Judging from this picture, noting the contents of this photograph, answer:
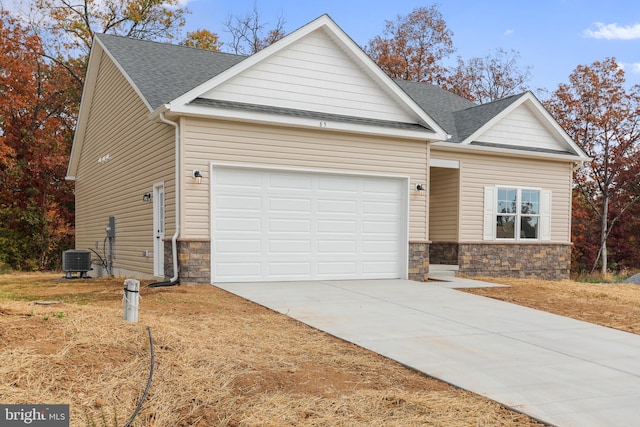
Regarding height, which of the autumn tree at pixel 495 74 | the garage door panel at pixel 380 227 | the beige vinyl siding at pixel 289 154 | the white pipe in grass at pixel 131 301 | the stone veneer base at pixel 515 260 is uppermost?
the autumn tree at pixel 495 74

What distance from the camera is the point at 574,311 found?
28.2 ft

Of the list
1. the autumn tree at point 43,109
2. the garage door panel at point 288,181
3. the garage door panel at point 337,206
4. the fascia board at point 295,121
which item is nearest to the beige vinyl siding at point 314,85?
the fascia board at point 295,121

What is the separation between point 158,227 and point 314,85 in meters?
4.42

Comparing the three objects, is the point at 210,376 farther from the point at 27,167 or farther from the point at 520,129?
the point at 27,167

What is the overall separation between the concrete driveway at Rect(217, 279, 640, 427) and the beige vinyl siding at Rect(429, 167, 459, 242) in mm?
4865

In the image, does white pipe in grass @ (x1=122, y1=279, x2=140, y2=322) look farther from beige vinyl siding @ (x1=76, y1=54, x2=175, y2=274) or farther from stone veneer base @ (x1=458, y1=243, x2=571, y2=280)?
stone veneer base @ (x1=458, y1=243, x2=571, y2=280)

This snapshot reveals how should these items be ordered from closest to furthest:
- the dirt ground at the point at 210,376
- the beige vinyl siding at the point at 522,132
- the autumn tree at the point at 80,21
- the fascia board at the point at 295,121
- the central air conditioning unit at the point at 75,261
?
the dirt ground at the point at 210,376, the fascia board at the point at 295,121, the central air conditioning unit at the point at 75,261, the beige vinyl siding at the point at 522,132, the autumn tree at the point at 80,21

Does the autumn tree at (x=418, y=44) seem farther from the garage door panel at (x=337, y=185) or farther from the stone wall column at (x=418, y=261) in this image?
the garage door panel at (x=337, y=185)

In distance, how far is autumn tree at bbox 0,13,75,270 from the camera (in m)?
19.4

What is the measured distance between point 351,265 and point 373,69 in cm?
420

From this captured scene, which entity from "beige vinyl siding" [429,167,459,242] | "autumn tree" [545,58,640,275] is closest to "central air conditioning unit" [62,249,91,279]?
"beige vinyl siding" [429,167,459,242]

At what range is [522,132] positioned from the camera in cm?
1510

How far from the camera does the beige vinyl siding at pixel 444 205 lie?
14648mm

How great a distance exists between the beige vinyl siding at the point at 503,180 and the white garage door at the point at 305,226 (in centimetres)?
310
